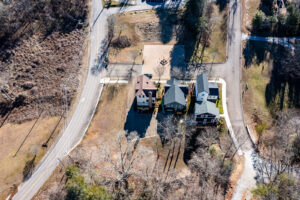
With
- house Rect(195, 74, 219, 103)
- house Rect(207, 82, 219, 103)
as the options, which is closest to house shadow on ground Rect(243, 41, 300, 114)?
house Rect(207, 82, 219, 103)

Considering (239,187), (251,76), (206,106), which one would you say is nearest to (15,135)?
(206,106)

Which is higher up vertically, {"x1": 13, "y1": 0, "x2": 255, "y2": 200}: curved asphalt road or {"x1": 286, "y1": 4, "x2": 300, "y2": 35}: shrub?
{"x1": 286, "y1": 4, "x2": 300, "y2": 35}: shrub

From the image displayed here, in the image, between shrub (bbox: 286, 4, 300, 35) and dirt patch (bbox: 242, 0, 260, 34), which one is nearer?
shrub (bbox: 286, 4, 300, 35)

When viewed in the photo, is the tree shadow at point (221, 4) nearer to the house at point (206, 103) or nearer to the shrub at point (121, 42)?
the shrub at point (121, 42)

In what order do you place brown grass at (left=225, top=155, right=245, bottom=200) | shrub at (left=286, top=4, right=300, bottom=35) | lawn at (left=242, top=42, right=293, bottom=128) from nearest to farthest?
brown grass at (left=225, top=155, right=245, bottom=200), lawn at (left=242, top=42, right=293, bottom=128), shrub at (left=286, top=4, right=300, bottom=35)

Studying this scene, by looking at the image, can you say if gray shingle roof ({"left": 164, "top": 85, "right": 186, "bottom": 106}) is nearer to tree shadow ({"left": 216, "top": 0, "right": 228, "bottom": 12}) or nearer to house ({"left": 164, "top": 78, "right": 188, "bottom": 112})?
house ({"left": 164, "top": 78, "right": 188, "bottom": 112})

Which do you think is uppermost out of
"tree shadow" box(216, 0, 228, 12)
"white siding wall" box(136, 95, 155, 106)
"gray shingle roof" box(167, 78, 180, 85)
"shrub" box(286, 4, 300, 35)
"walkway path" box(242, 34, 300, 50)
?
"tree shadow" box(216, 0, 228, 12)
